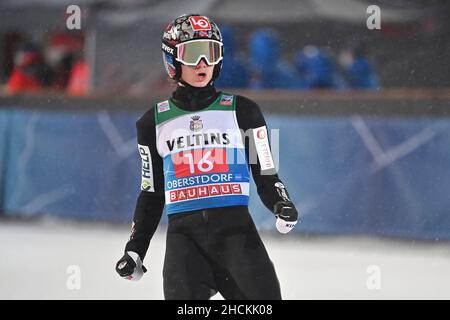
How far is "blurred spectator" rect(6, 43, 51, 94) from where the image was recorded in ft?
25.0

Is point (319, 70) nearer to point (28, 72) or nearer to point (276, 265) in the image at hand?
point (276, 265)

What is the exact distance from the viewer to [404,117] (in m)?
7.04

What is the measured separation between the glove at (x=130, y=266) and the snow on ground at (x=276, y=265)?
1.42m

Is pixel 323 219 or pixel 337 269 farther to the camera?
pixel 323 219

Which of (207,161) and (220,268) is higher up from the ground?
(207,161)

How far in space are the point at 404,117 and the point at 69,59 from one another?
3.38 metres

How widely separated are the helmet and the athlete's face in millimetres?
23

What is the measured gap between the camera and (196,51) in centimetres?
413

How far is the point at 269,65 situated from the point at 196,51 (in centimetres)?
304

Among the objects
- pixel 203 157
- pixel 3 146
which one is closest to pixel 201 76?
pixel 203 157

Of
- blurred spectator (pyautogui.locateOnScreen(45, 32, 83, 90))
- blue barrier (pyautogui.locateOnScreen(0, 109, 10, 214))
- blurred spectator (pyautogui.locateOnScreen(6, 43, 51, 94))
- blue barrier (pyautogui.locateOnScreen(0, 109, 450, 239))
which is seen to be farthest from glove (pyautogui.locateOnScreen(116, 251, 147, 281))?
blue barrier (pyautogui.locateOnScreen(0, 109, 10, 214))

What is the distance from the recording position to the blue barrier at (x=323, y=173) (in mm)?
6754

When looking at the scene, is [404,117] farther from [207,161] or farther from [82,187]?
[207,161]
